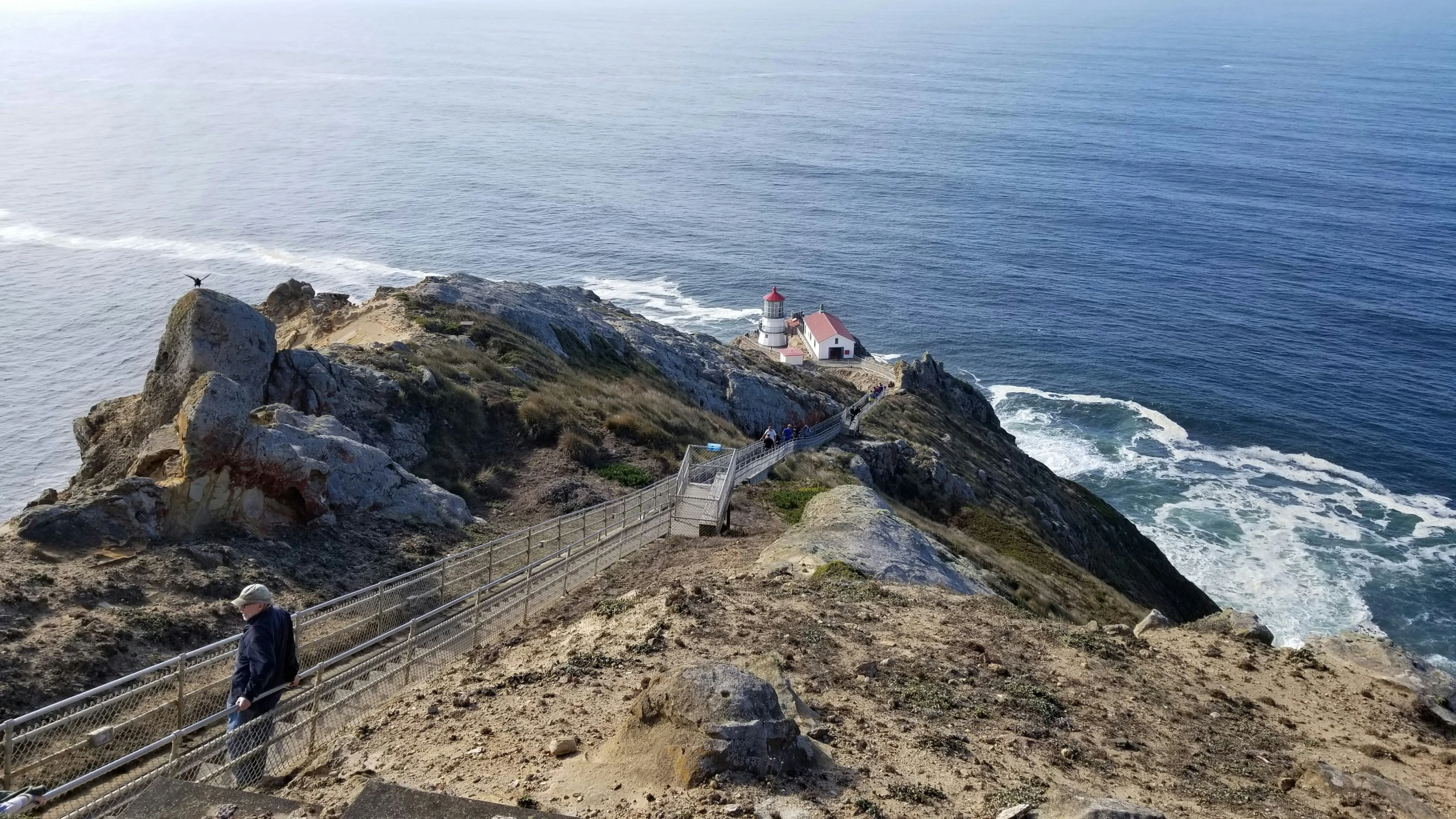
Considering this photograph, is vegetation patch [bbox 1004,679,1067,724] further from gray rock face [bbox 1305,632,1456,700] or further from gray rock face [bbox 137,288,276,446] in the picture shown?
gray rock face [bbox 137,288,276,446]

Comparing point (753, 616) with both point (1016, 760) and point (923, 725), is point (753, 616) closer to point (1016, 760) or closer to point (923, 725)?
point (923, 725)

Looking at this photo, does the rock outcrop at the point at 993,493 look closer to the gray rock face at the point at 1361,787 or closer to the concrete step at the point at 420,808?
the gray rock face at the point at 1361,787

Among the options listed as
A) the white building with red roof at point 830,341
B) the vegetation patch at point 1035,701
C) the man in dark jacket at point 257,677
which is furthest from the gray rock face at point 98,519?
the white building with red roof at point 830,341

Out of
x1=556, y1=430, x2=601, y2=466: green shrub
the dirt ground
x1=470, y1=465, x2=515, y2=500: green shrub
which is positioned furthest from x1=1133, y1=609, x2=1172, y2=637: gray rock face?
x1=556, y1=430, x2=601, y2=466: green shrub

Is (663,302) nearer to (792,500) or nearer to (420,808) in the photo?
(792,500)

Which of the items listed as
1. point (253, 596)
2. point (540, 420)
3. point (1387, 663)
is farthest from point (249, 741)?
point (540, 420)
